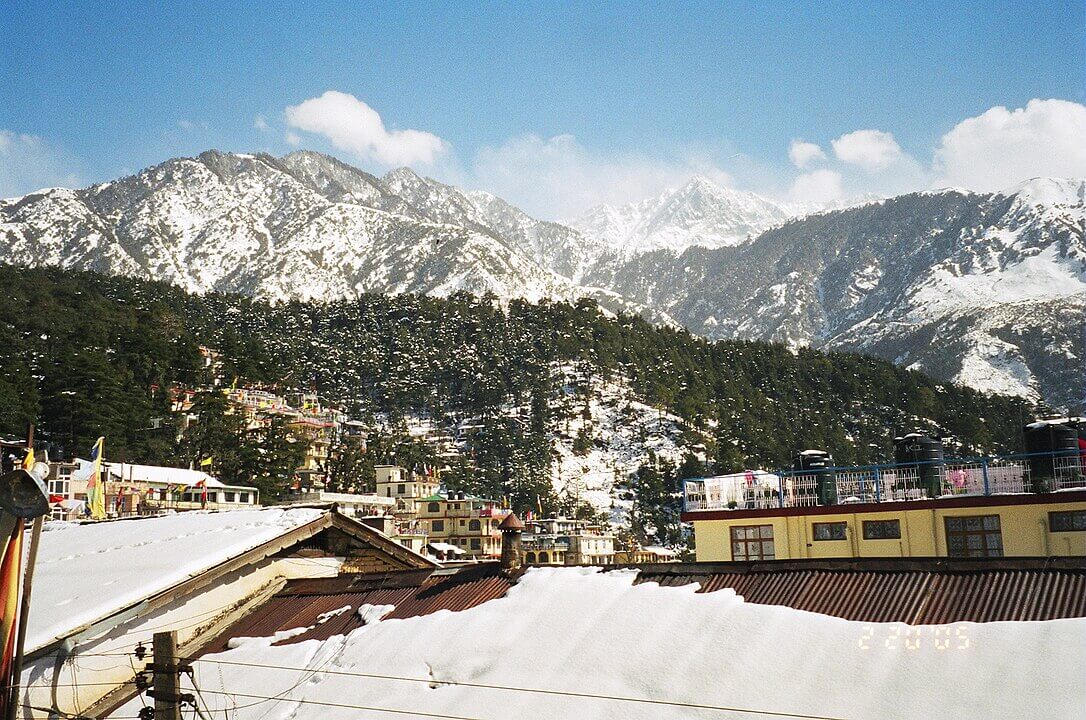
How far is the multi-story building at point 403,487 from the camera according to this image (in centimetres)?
11744

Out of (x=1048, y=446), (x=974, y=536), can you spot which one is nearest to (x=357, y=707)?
(x=974, y=536)

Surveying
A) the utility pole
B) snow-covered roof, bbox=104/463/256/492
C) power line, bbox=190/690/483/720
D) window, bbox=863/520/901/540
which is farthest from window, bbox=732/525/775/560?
snow-covered roof, bbox=104/463/256/492

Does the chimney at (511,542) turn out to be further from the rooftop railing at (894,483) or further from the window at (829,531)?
the window at (829,531)

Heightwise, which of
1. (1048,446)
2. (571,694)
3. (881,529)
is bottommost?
(571,694)

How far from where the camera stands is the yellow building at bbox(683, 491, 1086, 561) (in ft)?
72.0

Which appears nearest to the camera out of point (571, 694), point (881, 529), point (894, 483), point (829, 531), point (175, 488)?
point (571, 694)

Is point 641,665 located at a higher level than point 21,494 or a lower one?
lower

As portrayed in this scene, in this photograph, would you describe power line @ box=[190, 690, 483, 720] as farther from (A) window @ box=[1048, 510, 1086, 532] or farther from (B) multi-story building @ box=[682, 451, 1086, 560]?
(A) window @ box=[1048, 510, 1086, 532]

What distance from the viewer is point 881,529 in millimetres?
24172

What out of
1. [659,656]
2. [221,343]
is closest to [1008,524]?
[659,656]

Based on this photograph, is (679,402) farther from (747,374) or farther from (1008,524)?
(1008,524)

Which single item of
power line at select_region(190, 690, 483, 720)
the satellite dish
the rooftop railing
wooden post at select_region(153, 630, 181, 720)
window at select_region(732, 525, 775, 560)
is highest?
the satellite dish

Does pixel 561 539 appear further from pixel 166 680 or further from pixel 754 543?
pixel 166 680

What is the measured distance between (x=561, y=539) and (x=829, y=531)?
3412 inches
